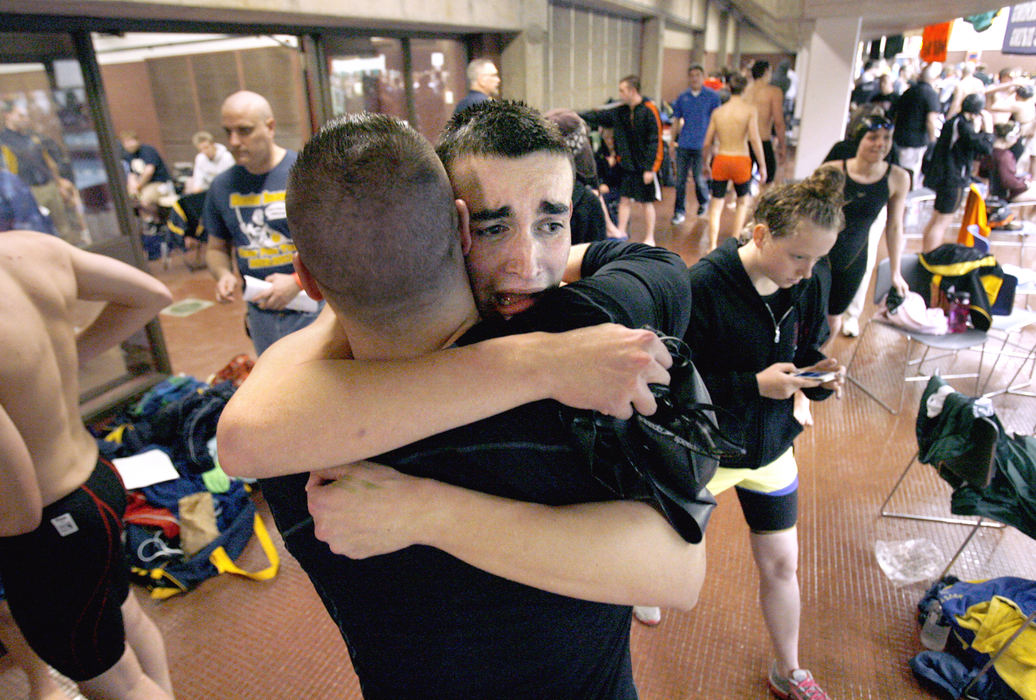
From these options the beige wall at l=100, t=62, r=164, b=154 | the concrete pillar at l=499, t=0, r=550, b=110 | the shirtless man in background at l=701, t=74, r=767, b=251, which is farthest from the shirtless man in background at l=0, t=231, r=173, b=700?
the beige wall at l=100, t=62, r=164, b=154

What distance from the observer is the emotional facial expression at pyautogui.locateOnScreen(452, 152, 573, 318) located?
1.05m

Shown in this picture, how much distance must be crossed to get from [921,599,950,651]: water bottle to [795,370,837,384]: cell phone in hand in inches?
51.2

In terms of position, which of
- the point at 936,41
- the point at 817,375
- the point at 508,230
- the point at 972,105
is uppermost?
the point at 936,41

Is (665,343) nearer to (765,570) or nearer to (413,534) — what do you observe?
(413,534)

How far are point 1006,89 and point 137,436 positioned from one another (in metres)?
11.2

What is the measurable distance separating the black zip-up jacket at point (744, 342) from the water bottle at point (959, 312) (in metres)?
2.51

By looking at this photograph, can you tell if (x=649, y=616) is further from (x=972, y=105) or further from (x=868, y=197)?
(x=972, y=105)

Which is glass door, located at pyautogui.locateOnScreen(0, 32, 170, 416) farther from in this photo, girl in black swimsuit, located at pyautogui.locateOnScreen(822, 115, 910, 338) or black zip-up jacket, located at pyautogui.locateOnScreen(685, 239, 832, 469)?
girl in black swimsuit, located at pyautogui.locateOnScreen(822, 115, 910, 338)

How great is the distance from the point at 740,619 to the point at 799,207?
1720 millimetres

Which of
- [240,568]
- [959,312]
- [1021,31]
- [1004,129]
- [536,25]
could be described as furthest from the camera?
[1021,31]

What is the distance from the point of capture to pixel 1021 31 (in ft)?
33.2

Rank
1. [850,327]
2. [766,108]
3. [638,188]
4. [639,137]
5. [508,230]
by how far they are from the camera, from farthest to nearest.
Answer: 1. [766,108]
2. [638,188]
3. [639,137]
4. [850,327]
5. [508,230]

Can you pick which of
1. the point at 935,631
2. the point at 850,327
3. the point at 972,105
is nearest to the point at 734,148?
the point at 972,105

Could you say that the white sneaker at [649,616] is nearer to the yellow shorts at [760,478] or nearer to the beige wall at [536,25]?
the yellow shorts at [760,478]
